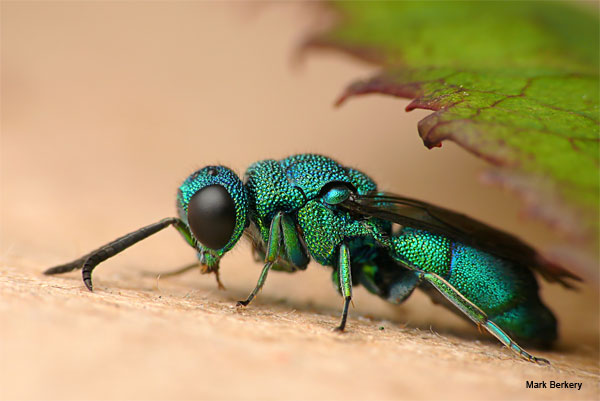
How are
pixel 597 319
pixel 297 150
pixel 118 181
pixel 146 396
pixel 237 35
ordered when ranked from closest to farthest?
pixel 146 396 < pixel 597 319 < pixel 118 181 < pixel 297 150 < pixel 237 35

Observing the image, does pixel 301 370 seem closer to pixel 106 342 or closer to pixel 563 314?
pixel 106 342

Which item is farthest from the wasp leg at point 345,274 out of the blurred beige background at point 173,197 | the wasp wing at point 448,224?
the wasp wing at point 448,224

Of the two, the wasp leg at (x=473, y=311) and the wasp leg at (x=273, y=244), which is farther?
the wasp leg at (x=273, y=244)

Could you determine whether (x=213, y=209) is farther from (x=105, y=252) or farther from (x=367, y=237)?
(x=367, y=237)

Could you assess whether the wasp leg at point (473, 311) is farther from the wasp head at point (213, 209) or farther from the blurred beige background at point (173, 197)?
the wasp head at point (213, 209)

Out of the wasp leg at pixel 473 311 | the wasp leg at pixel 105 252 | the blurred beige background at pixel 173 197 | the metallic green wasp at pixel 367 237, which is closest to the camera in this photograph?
the blurred beige background at pixel 173 197

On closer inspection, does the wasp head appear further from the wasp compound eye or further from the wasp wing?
the wasp wing

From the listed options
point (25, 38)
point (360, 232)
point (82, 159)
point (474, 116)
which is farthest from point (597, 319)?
point (25, 38)
